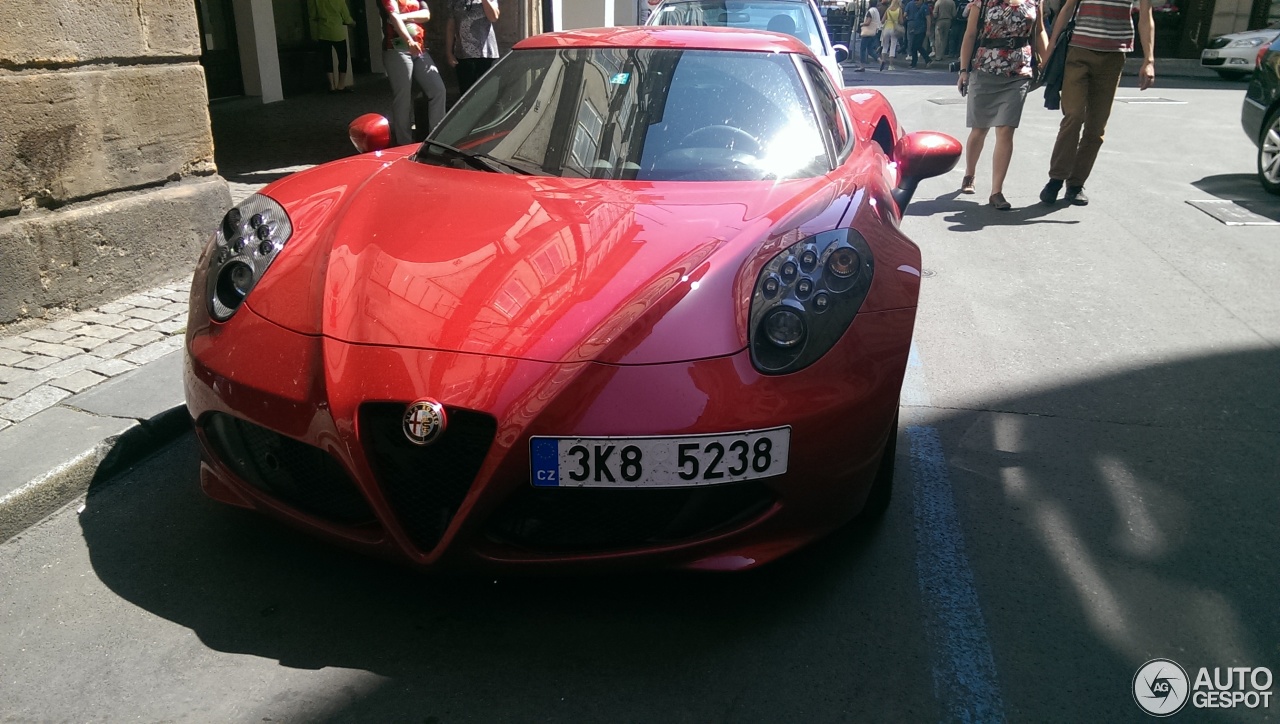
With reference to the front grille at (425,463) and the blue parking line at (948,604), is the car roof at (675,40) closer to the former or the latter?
the blue parking line at (948,604)

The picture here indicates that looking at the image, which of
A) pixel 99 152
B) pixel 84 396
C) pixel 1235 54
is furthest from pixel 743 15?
pixel 1235 54

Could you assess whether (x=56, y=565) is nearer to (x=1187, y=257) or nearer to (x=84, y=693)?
(x=84, y=693)

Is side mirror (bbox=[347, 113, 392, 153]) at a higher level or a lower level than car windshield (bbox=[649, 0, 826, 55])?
lower

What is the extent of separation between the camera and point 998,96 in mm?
7629

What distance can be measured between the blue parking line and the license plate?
65cm

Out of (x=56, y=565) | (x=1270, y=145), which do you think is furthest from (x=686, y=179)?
(x=1270, y=145)

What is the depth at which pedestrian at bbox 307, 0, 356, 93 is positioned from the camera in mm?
14477

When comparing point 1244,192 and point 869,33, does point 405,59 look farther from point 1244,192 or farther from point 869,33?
point 869,33

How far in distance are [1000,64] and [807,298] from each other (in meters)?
5.78

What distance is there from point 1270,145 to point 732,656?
26.0 feet

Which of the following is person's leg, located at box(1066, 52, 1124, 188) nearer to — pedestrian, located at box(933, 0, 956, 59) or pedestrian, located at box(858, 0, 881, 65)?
pedestrian, located at box(933, 0, 956, 59)

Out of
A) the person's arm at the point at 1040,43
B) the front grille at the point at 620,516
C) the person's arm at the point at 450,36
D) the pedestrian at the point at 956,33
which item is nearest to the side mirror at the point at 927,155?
the front grille at the point at 620,516

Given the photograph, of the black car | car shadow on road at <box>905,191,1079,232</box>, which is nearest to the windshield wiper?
car shadow on road at <box>905,191,1079,232</box>

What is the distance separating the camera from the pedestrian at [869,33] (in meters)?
26.4
